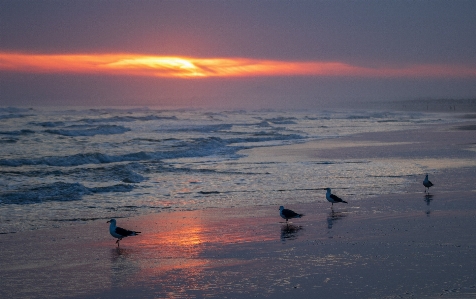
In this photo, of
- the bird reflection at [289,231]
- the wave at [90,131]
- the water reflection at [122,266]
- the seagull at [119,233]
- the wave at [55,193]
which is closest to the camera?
the water reflection at [122,266]

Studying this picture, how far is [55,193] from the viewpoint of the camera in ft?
54.4

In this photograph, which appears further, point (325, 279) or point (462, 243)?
point (462, 243)

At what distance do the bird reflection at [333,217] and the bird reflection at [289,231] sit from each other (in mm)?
694

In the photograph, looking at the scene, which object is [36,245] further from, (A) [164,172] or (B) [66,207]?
(A) [164,172]

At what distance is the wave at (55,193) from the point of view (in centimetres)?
1571

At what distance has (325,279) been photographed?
8281mm

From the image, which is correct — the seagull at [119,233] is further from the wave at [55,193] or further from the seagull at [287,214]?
the wave at [55,193]

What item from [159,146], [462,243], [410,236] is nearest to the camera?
[462,243]

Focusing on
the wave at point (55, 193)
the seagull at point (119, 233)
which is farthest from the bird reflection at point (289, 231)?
the wave at point (55, 193)

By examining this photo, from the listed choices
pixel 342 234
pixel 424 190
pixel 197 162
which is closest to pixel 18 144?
pixel 197 162

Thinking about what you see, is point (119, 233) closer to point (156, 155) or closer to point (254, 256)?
point (254, 256)

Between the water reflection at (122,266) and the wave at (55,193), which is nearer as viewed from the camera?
the water reflection at (122,266)

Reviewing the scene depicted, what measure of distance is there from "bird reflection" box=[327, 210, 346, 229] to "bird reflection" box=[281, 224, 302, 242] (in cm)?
69

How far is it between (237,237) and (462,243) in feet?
13.0
